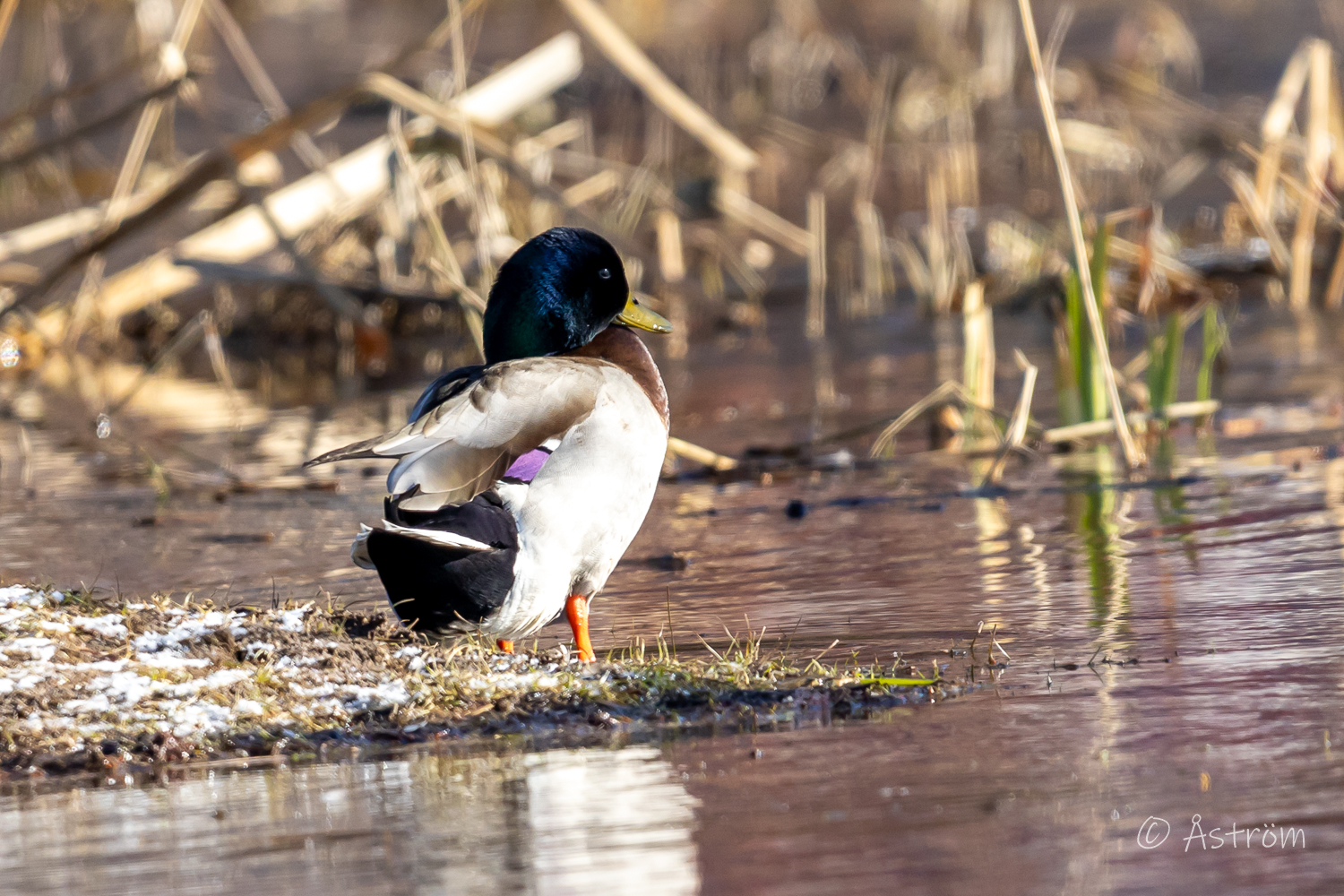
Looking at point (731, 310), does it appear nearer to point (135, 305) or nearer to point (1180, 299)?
point (1180, 299)

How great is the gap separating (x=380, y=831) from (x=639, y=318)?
2.28m

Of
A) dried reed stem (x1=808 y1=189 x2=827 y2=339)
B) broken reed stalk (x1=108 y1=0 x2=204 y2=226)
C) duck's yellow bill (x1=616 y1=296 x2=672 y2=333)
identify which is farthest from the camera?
dried reed stem (x1=808 y1=189 x2=827 y2=339)

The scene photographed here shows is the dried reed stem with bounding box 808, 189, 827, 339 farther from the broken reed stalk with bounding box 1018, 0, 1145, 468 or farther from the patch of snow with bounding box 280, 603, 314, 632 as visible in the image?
the patch of snow with bounding box 280, 603, 314, 632

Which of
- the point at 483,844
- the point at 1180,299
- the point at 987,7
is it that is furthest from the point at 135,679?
the point at 987,7

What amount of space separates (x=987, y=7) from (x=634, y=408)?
12.9 meters

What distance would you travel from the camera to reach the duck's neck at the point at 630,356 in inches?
185

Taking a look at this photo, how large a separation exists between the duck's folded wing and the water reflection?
0.66 metres

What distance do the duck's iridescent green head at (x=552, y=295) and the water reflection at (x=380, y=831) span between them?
1.62 m

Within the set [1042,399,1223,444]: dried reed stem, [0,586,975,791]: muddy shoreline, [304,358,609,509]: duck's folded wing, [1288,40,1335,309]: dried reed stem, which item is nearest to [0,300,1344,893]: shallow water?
[0,586,975,791]: muddy shoreline

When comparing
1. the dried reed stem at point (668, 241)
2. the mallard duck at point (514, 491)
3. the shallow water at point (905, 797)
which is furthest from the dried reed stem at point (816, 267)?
the shallow water at point (905, 797)

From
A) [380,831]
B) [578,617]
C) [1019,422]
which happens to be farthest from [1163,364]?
[380,831]

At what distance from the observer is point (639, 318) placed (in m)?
5.07

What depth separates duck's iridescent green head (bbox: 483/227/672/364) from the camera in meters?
4.85

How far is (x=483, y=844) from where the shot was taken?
116 inches
